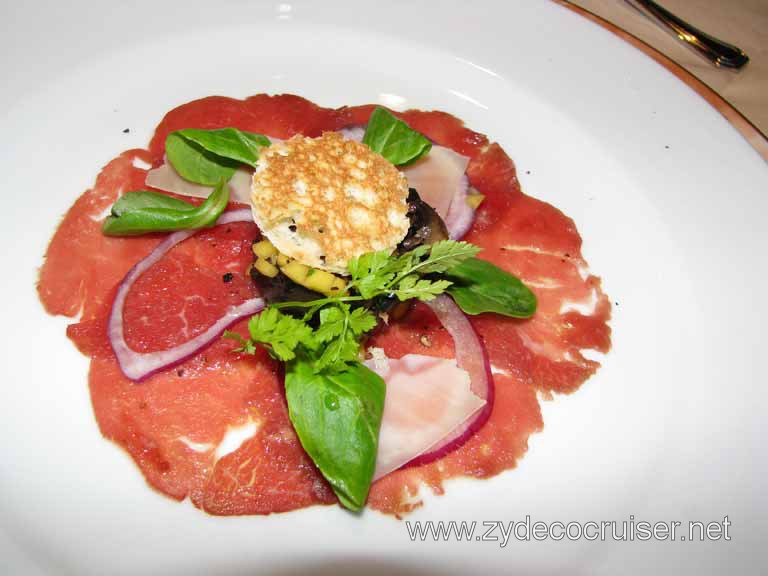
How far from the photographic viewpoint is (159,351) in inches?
89.6

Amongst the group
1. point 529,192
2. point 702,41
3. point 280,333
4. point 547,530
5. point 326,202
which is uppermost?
point 702,41

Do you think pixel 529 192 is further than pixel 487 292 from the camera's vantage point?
Yes

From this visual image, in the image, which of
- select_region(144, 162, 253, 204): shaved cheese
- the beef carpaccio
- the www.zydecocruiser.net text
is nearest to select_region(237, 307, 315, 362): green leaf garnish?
the beef carpaccio

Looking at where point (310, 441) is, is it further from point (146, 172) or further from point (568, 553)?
point (146, 172)

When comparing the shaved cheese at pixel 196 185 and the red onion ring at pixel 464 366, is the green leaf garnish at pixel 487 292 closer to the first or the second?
the red onion ring at pixel 464 366

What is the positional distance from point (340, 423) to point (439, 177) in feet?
4.63

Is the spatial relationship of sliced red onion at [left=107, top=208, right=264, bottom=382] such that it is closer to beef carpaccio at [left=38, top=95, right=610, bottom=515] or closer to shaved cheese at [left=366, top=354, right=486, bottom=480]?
beef carpaccio at [left=38, top=95, right=610, bottom=515]

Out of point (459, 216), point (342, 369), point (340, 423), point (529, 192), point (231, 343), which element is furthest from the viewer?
point (529, 192)

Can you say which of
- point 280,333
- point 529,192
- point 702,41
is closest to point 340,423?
point 280,333

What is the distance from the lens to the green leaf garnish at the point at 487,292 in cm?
236

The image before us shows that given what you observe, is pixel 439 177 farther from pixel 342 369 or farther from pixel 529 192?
pixel 342 369

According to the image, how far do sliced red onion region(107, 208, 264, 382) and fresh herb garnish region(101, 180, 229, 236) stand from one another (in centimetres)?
14

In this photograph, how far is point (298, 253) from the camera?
214 cm

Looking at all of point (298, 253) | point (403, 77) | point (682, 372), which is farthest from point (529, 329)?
point (403, 77)
